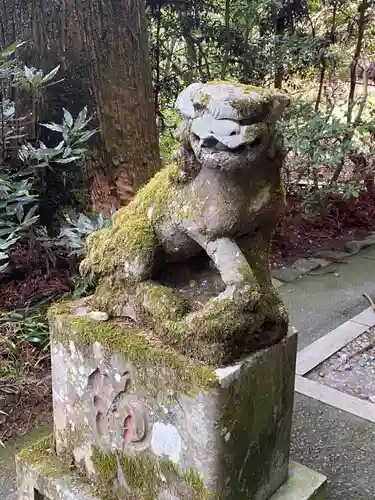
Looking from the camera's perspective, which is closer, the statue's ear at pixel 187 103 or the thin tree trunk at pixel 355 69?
the statue's ear at pixel 187 103

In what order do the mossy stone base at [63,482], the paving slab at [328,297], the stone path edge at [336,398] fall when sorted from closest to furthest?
the mossy stone base at [63,482]
the stone path edge at [336,398]
the paving slab at [328,297]

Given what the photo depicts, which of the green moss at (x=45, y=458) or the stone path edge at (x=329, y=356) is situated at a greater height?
the green moss at (x=45, y=458)

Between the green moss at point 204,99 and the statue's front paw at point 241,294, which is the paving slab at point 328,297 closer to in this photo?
the statue's front paw at point 241,294

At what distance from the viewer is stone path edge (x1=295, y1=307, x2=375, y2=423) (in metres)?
2.61

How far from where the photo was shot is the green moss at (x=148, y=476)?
4.81 feet

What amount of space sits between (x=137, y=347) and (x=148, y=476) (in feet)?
1.20

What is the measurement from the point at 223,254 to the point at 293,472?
31.4 inches

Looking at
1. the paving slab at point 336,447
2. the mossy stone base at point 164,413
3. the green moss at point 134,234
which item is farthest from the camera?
the paving slab at point 336,447

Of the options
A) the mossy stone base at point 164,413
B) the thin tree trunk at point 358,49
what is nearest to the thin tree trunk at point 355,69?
the thin tree trunk at point 358,49

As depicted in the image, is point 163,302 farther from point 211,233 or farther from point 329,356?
point 329,356

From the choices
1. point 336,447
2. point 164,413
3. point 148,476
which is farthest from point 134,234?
point 336,447

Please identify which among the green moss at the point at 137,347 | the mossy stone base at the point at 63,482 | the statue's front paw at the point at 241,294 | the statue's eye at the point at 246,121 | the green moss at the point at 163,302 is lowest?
the mossy stone base at the point at 63,482

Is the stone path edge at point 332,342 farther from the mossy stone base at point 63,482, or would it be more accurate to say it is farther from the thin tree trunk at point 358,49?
the thin tree trunk at point 358,49

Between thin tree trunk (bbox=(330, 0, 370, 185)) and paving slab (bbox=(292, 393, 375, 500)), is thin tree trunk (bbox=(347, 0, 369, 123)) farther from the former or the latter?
paving slab (bbox=(292, 393, 375, 500))
